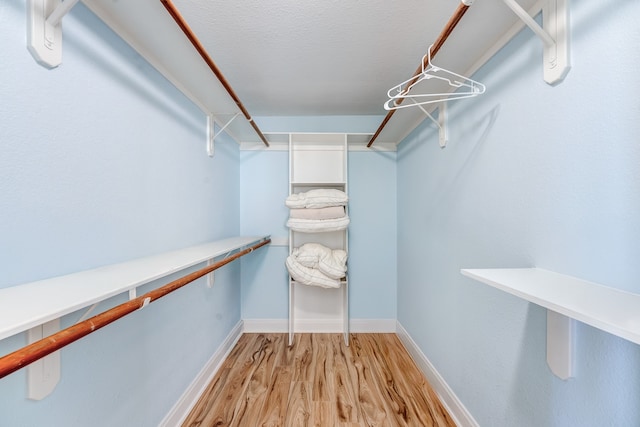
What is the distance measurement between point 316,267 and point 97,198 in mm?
1435

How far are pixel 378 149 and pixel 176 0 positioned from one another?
5.70ft

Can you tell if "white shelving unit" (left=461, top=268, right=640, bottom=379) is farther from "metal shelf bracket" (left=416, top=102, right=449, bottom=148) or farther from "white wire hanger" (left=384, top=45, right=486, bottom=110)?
"metal shelf bracket" (left=416, top=102, right=449, bottom=148)

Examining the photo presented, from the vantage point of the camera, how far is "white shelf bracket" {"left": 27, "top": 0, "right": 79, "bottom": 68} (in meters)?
0.64

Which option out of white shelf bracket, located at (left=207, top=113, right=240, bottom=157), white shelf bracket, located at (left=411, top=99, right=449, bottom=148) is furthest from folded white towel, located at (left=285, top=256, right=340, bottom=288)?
white shelf bracket, located at (left=411, top=99, right=449, bottom=148)

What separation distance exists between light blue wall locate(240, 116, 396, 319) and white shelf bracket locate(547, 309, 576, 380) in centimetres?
152

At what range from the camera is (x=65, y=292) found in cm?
57

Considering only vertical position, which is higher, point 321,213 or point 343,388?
point 321,213

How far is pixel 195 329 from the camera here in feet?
4.75

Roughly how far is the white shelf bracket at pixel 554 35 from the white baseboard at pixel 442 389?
1.46 metres

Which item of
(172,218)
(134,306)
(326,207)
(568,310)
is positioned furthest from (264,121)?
(568,310)

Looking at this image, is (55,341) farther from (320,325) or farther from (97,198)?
(320,325)

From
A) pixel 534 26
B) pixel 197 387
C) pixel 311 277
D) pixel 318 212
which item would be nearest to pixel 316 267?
pixel 311 277

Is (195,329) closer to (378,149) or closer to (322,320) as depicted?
(322,320)

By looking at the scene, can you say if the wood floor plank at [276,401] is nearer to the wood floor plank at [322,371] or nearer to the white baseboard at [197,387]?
the wood floor plank at [322,371]
